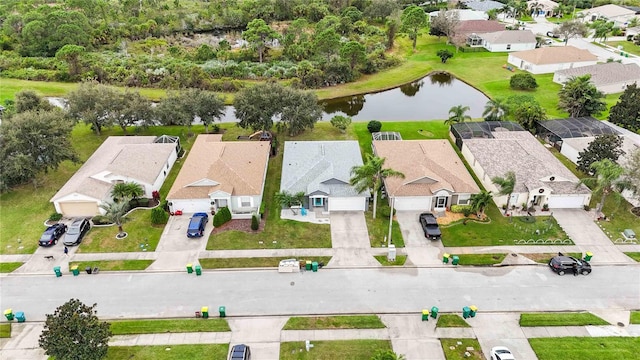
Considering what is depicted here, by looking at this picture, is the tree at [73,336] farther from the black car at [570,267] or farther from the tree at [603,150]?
the tree at [603,150]

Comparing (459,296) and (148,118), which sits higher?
(148,118)

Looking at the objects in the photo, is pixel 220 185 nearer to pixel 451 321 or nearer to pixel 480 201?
pixel 451 321

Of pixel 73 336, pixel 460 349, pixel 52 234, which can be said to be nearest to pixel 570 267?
pixel 460 349

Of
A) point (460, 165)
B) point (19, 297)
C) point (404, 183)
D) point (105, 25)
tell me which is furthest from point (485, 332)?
point (105, 25)

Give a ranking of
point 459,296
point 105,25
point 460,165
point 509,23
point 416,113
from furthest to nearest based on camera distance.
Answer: point 509,23
point 105,25
point 416,113
point 460,165
point 459,296

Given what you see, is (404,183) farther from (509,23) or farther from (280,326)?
(509,23)

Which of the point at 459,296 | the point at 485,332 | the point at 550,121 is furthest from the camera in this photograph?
the point at 550,121

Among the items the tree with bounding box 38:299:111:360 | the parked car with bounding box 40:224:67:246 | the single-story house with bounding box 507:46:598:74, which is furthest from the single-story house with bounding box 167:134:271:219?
the single-story house with bounding box 507:46:598:74

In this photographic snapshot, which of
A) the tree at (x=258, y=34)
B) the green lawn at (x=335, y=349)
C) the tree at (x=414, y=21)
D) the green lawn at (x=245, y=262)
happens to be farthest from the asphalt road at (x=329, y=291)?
the tree at (x=414, y=21)
